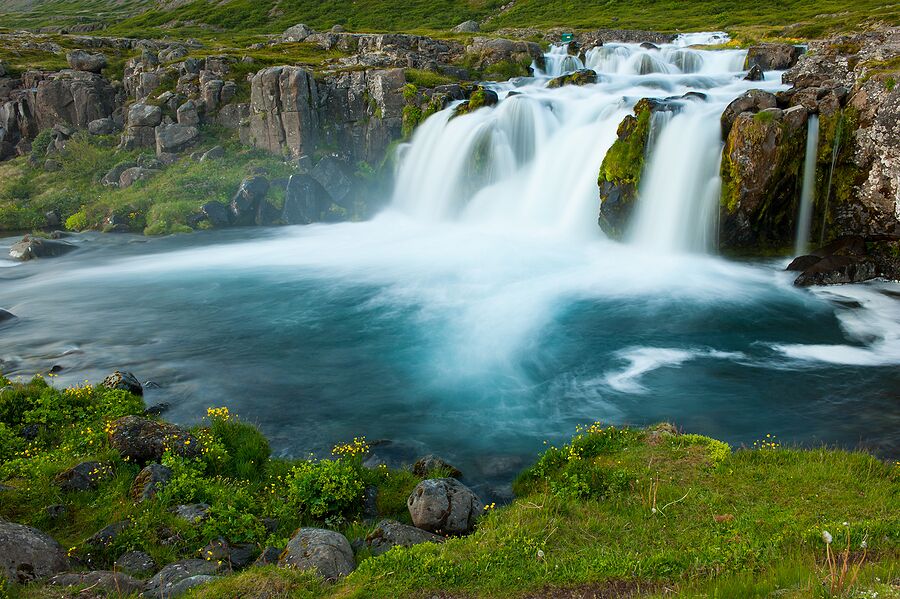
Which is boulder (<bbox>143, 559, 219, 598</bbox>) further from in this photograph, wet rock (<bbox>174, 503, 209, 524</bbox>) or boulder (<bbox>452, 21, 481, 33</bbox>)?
boulder (<bbox>452, 21, 481, 33</bbox>)

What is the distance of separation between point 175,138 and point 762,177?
36.2 metres

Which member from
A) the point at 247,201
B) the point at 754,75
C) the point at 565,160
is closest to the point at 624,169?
the point at 565,160

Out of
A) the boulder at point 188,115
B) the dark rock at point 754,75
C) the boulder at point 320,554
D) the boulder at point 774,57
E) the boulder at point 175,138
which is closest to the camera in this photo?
the boulder at point 320,554

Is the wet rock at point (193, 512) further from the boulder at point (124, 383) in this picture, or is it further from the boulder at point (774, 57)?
the boulder at point (774, 57)

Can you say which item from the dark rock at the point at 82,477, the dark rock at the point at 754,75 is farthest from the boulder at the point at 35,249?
the dark rock at the point at 754,75

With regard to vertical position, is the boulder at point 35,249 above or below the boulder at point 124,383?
above

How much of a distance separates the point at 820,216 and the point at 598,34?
56.1 m

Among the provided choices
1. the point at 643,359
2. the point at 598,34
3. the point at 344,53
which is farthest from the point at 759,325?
the point at 598,34

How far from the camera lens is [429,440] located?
1350 centimetres

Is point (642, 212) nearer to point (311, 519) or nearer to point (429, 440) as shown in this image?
point (429, 440)

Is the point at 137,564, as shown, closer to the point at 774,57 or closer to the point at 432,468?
the point at 432,468

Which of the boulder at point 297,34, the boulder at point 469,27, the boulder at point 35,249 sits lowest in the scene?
the boulder at point 35,249

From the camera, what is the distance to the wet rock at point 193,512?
9320 mm

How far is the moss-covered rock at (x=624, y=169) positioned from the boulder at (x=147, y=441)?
2108 centimetres
